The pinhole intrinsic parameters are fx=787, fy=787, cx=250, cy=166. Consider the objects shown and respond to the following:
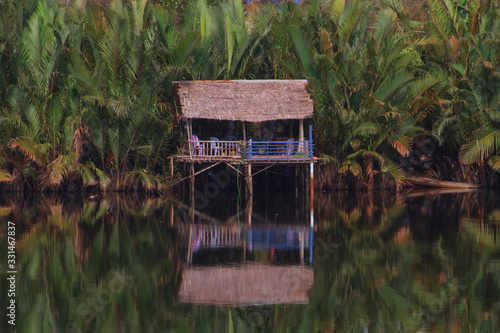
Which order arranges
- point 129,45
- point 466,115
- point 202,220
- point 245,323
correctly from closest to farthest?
point 245,323, point 202,220, point 129,45, point 466,115

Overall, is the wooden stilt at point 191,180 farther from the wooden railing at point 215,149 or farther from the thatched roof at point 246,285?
the thatched roof at point 246,285

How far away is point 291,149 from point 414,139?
5.46 metres

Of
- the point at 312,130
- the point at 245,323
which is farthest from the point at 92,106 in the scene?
the point at 245,323

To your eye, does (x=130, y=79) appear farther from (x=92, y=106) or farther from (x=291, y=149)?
(x=291, y=149)

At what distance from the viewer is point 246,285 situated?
1235 centimetres

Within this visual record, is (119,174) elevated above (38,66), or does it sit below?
below

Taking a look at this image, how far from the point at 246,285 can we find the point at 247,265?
1451 millimetres

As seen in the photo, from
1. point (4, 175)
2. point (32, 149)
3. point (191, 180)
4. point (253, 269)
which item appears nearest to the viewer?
point (253, 269)

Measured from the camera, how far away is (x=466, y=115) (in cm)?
2652

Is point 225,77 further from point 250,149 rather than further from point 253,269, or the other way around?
point 253,269

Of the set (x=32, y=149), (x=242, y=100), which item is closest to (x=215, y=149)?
(x=242, y=100)

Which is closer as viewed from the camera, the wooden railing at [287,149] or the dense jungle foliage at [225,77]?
the wooden railing at [287,149]

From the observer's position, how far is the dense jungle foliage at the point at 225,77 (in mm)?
24719

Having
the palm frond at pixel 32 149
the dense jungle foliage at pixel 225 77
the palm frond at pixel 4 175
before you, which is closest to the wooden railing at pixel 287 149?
the dense jungle foliage at pixel 225 77
